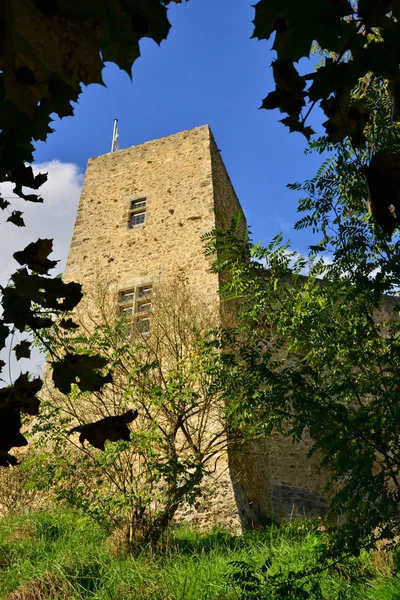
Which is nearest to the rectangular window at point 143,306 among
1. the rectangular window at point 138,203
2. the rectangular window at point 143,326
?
the rectangular window at point 143,326

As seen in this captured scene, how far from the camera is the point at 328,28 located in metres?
1.26

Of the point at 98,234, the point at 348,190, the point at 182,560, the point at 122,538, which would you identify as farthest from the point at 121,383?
the point at 98,234

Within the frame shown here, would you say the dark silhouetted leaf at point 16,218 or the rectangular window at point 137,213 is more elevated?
the rectangular window at point 137,213

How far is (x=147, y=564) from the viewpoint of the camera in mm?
4699

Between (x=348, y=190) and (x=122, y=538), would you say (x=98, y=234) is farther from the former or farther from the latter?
(x=348, y=190)

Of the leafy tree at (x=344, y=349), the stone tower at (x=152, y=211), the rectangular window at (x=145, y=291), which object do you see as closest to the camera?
the leafy tree at (x=344, y=349)

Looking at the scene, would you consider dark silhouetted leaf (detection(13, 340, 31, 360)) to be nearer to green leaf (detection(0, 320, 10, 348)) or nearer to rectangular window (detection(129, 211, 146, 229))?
green leaf (detection(0, 320, 10, 348))

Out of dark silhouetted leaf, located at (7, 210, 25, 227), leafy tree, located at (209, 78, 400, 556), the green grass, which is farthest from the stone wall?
dark silhouetted leaf, located at (7, 210, 25, 227)

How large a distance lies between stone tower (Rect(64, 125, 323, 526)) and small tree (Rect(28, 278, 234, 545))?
780mm

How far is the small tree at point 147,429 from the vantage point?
5328 mm

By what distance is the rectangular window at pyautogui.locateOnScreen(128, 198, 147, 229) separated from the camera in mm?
10648

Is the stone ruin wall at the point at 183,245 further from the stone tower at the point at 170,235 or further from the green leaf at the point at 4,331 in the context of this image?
the green leaf at the point at 4,331

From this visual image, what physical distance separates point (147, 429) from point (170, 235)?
4782 millimetres

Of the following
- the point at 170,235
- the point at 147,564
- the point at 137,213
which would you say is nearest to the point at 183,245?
the point at 170,235
